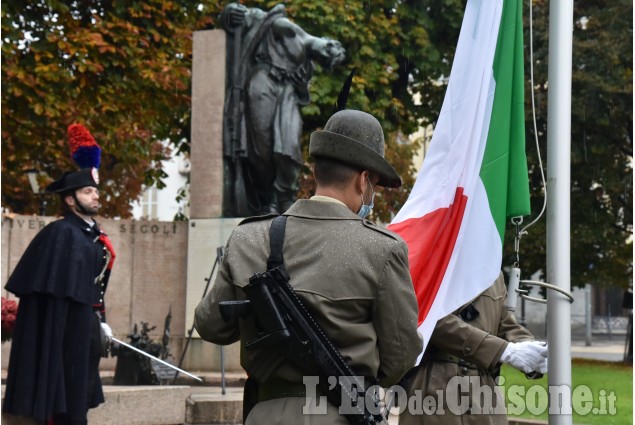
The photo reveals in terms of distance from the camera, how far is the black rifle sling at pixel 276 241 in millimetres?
4195

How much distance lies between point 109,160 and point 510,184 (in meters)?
30.0

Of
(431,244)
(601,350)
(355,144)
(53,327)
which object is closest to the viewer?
(355,144)

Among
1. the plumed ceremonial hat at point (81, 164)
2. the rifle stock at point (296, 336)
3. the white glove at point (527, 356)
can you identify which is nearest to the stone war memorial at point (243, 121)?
the plumed ceremonial hat at point (81, 164)

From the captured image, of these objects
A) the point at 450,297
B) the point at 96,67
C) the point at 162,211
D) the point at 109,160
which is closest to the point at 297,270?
the point at 450,297

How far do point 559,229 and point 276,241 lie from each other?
177 centimetres

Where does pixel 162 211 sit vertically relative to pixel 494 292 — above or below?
above

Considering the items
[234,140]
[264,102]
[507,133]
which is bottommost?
[507,133]

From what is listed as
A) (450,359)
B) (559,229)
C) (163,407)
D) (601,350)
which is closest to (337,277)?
(559,229)

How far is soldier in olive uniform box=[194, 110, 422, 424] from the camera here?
4117mm

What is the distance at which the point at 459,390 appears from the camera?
6066 millimetres

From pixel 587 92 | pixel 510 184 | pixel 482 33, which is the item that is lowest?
pixel 510 184

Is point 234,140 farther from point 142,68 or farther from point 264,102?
point 142,68

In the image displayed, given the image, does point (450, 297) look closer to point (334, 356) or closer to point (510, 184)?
A: point (510, 184)

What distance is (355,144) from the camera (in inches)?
169
